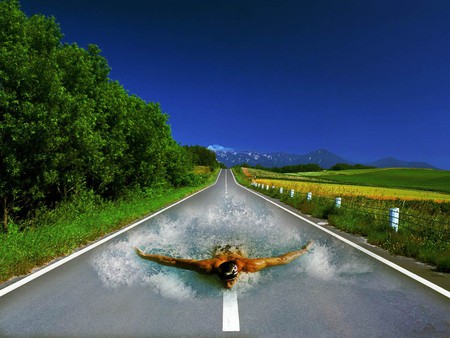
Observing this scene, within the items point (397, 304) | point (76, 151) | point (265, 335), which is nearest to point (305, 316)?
point (265, 335)

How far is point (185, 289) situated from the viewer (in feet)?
15.8

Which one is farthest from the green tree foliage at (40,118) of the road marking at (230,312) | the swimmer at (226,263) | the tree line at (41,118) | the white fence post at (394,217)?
the white fence post at (394,217)

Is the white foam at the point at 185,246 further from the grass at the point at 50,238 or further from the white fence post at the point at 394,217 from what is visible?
the white fence post at the point at 394,217

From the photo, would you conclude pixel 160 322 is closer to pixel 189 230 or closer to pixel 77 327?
pixel 77 327

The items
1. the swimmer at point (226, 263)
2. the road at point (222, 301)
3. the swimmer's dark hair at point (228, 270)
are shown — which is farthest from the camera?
the swimmer at point (226, 263)

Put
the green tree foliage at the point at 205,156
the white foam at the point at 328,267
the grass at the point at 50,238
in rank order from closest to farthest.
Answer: the white foam at the point at 328,267
the grass at the point at 50,238
the green tree foliage at the point at 205,156

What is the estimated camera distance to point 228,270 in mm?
5461

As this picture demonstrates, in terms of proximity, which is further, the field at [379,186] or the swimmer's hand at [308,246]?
the field at [379,186]

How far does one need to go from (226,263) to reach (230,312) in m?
1.88

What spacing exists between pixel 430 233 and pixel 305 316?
635 cm

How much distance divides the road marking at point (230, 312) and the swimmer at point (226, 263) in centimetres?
41

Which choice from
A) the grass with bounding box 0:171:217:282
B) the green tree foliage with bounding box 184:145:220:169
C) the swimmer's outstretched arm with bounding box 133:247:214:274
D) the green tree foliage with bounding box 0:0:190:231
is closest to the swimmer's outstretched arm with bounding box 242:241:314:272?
the swimmer's outstretched arm with bounding box 133:247:214:274

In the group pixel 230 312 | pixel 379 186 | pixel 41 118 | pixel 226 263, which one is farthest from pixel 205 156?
pixel 230 312

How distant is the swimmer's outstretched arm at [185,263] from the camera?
19.1 feet
